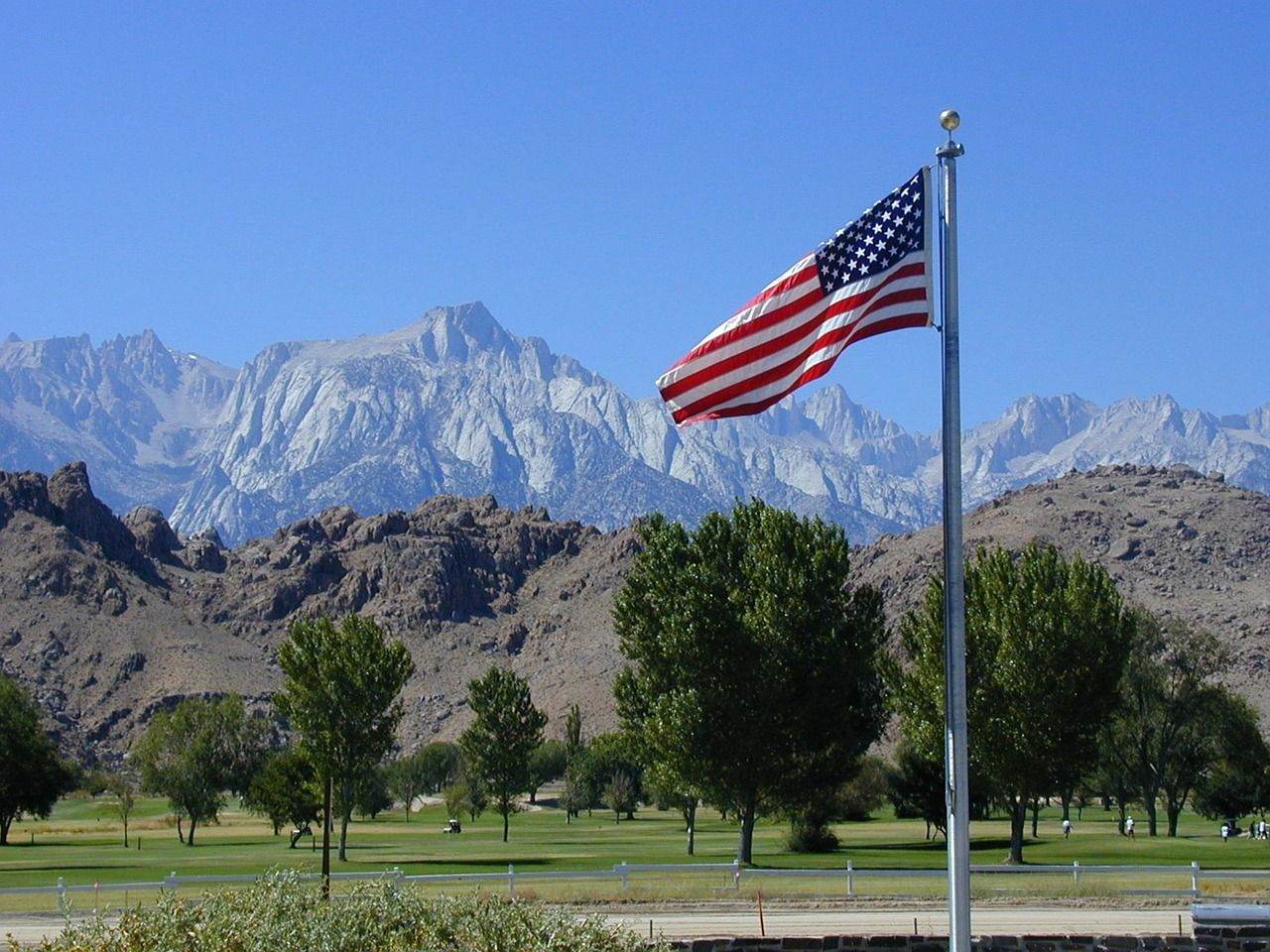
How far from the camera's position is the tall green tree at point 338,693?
2328 inches

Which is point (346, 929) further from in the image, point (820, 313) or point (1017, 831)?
point (1017, 831)

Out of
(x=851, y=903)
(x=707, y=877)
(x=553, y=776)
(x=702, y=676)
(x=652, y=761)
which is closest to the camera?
(x=851, y=903)

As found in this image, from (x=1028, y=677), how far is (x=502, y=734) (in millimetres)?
39401

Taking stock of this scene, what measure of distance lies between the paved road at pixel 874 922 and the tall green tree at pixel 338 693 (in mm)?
20688

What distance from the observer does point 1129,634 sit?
193 feet

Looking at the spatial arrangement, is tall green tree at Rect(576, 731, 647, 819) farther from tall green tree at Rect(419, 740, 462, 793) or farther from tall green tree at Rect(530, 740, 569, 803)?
tall green tree at Rect(419, 740, 462, 793)

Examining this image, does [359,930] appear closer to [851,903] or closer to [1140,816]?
[851,903]

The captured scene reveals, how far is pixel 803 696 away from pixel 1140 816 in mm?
59125

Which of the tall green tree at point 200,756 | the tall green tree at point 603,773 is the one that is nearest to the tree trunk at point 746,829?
the tall green tree at point 200,756

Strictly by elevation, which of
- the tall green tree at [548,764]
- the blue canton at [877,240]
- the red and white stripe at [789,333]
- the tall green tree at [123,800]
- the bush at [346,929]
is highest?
the blue canton at [877,240]

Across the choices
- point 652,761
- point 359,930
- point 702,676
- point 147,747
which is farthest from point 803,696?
point 147,747

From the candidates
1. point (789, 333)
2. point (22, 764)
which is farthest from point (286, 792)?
point (789, 333)

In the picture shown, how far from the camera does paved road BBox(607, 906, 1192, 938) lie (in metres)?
32.7

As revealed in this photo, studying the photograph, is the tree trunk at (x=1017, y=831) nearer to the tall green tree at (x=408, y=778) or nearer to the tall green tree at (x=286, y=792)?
the tall green tree at (x=286, y=792)
